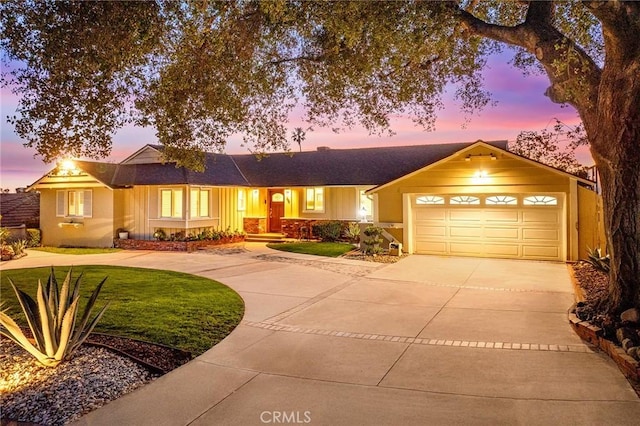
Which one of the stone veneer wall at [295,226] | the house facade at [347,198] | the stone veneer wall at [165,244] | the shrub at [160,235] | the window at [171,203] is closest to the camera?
the house facade at [347,198]

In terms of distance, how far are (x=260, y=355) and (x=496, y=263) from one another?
10.5m

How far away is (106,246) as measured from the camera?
20797 millimetres

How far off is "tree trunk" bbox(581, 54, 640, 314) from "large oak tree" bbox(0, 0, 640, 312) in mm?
18

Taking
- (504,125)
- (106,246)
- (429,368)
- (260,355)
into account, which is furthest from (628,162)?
(106,246)

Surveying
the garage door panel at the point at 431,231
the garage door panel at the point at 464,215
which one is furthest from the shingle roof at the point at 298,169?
the garage door panel at the point at 464,215

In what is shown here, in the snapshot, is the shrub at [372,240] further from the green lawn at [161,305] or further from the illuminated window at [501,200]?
the green lawn at [161,305]

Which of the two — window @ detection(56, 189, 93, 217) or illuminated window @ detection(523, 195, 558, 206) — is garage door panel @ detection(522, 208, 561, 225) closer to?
illuminated window @ detection(523, 195, 558, 206)

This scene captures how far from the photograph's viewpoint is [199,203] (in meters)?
20.8

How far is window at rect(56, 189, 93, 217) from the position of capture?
21.4 meters

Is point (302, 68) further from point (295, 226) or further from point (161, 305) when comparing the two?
point (295, 226)

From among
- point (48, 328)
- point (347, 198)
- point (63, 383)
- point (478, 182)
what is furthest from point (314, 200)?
point (63, 383)

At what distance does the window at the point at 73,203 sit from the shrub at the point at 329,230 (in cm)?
1135

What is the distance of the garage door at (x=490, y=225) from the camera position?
14.5 meters

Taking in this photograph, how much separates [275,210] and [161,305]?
1572cm
